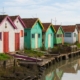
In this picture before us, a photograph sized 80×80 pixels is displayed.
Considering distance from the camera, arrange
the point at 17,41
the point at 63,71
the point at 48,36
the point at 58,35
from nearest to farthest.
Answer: the point at 63,71 → the point at 17,41 → the point at 48,36 → the point at 58,35

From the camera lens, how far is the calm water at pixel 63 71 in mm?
26009

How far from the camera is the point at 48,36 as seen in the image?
1677 inches

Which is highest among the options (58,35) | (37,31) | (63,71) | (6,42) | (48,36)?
(37,31)

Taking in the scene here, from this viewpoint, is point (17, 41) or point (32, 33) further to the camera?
point (32, 33)

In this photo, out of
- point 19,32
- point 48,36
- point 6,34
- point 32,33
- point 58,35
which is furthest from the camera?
point 58,35

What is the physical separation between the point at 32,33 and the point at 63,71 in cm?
881

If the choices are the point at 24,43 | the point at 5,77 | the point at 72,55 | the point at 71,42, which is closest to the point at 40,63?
the point at 5,77

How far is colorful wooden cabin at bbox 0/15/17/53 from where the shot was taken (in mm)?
28080

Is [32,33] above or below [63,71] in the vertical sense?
above

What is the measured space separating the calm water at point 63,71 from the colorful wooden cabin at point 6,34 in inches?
197

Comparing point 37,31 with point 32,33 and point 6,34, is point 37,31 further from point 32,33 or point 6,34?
point 6,34

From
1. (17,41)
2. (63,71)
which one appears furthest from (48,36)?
(63,71)

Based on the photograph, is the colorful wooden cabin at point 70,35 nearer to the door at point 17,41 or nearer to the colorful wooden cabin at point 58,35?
the colorful wooden cabin at point 58,35

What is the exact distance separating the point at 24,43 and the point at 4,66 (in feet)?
48.7
